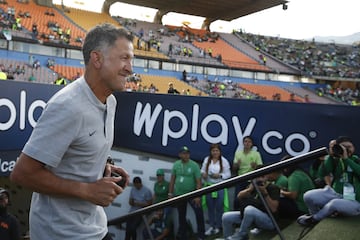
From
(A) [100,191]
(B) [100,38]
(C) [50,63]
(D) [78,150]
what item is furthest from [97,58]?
(C) [50,63]

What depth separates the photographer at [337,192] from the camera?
266 centimetres

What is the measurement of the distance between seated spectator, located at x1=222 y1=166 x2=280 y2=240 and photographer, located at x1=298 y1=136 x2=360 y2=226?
8.6 inches

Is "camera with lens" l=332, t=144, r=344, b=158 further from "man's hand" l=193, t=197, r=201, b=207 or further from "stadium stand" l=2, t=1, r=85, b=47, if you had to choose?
"stadium stand" l=2, t=1, r=85, b=47

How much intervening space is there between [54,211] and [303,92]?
35.1 metres

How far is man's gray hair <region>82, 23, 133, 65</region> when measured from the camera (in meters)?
1.50

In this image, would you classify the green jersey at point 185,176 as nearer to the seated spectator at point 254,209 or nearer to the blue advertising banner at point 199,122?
the blue advertising banner at point 199,122

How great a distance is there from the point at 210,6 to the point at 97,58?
37541 millimetres

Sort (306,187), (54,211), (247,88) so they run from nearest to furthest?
(54,211), (306,187), (247,88)

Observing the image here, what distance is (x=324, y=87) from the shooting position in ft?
122

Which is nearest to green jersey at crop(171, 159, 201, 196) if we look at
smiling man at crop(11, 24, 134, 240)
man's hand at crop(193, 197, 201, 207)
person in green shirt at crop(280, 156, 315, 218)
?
man's hand at crop(193, 197, 201, 207)

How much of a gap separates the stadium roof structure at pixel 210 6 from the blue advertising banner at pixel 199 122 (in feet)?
100

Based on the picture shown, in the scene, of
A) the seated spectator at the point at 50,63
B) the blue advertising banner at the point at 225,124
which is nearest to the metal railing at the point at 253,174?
the blue advertising banner at the point at 225,124

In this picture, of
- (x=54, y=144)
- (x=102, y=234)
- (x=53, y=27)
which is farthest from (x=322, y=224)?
(x=53, y=27)

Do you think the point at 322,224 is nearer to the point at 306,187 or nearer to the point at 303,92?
the point at 306,187
